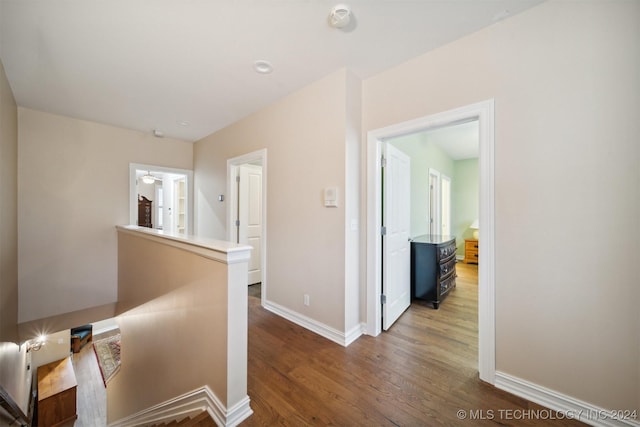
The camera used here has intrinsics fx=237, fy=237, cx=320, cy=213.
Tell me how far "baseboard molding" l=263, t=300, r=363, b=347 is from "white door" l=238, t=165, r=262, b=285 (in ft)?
4.77

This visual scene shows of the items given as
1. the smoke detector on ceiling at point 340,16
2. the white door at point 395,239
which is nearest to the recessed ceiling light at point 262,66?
the smoke detector on ceiling at point 340,16

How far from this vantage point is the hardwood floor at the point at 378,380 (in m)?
1.44

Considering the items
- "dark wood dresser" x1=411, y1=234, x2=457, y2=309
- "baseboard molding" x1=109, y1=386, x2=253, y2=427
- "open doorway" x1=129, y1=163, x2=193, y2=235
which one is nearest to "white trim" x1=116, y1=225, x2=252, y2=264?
"open doorway" x1=129, y1=163, x2=193, y2=235

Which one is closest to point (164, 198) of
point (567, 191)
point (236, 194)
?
point (236, 194)

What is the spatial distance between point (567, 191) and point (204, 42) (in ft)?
9.03

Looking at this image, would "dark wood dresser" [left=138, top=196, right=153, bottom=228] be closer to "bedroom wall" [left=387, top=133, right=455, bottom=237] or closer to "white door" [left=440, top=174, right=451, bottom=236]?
"bedroom wall" [left=387, top=133, right=455, bottom=237]

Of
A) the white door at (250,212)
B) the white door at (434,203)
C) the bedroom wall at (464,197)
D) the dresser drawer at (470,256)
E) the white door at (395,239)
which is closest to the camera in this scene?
the white door at (395,239)

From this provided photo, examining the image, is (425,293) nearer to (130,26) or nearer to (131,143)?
(130,26)

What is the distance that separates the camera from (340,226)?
225 centimetres

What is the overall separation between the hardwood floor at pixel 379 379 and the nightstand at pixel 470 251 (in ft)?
10.8

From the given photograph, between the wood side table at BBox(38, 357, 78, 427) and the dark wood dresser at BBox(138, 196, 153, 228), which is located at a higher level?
the dark wood dresser at BBox(138, 196, 153, 228)

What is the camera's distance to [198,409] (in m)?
1.61

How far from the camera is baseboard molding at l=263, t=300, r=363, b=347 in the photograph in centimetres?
224

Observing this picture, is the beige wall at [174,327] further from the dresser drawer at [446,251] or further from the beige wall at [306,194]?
the dresser drawer at [446,251]
